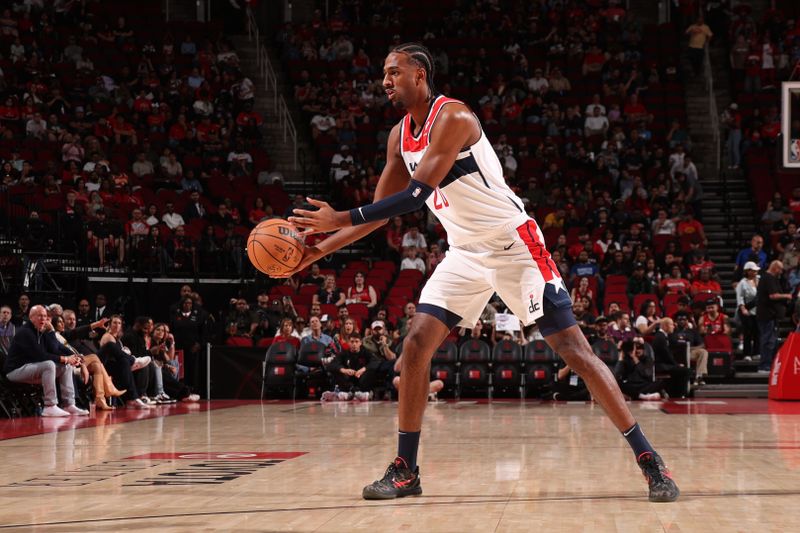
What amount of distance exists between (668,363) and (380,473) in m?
9.97

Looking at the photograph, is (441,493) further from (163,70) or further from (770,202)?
(163,70)

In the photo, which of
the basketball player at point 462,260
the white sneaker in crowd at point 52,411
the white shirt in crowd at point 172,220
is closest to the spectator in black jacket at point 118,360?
the white sneaker in crowd at point 52,411

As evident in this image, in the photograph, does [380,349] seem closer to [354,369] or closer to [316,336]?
[354,369]

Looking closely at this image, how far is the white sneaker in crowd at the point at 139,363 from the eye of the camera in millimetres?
14273

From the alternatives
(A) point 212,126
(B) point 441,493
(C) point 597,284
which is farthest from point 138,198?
(B) point 441,493

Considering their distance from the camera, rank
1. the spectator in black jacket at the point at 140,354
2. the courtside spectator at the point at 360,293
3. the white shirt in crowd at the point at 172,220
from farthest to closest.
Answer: the white shirt in crowd at the point at 172,220 → the courtside spectator at the point at 360,293 → the spectator in black jacket at the point at 140,354

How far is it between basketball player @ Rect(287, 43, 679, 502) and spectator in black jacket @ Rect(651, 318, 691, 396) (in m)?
10.3

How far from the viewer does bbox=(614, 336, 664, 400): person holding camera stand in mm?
14672

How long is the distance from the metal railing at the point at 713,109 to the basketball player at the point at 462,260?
60.0 ft

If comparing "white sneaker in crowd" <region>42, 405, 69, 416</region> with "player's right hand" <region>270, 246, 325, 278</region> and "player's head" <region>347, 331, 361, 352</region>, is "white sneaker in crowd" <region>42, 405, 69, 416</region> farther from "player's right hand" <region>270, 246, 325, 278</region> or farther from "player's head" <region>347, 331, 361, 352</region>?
"player's right hand" <region>270, 246, 325, 278</region>

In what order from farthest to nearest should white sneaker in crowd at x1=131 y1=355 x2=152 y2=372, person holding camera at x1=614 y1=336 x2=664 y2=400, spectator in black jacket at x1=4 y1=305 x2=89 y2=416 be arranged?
person holding camera at x1=614 y1=336 x2=664 y2=400
white sneaker in crowd at x1=131 y1=355 x2=152 y2=372
spectator in black jacket at x1=4 y1=305 x2=89 y2=416

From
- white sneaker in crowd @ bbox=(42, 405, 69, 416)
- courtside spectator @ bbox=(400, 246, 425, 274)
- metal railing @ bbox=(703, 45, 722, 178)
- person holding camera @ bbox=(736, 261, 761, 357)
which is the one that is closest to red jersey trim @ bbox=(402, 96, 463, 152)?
white sneaker in crowd @ bbox=(42, 405, 69, 416)

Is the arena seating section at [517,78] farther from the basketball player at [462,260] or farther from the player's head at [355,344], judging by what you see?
the basketball player at [462,260]

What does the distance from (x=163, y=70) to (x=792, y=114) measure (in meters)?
14.2
